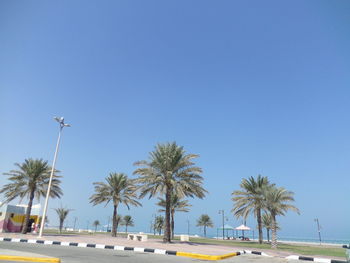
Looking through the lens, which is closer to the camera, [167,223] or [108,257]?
[108,257]

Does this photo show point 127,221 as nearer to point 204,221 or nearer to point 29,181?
point 204,221

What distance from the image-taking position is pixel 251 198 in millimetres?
35938

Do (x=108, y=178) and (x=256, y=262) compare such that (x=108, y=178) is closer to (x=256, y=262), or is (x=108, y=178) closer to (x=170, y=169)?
(x=170, y=169)

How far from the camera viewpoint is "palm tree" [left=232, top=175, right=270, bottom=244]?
35.0 meters

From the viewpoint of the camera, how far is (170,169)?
84.8ft

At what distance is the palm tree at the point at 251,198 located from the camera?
3503 cm

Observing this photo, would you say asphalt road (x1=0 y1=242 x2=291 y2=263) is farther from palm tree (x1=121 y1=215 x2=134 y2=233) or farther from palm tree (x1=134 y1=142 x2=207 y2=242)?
palm tree (x1=121 y1=215 x2=134 y2=233)

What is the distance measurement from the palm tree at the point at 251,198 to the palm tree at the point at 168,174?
12326mm

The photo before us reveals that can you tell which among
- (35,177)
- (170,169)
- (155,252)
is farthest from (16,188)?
(155,252)

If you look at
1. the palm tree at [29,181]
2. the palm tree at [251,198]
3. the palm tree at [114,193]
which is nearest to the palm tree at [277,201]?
the palm tree at [251,198]

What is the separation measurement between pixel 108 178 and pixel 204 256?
89.1ft

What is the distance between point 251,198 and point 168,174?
1653cm

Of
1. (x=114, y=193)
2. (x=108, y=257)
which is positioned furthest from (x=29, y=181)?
(x=108, y=257)

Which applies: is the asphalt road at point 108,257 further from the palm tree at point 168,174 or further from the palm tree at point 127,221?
the palm tree at point 127,221
